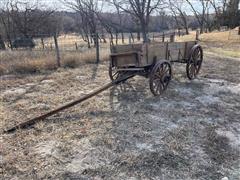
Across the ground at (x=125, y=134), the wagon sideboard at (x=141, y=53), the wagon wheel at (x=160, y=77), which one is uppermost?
the wagon sideboard at (x=141, y=53)

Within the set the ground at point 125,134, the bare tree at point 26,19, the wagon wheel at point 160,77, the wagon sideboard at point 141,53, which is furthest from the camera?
the bare tree at point 26,19

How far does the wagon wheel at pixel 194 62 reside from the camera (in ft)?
25.5

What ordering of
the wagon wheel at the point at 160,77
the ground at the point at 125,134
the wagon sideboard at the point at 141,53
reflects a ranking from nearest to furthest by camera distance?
the ground at the point at 125,134 < the wagon sideboard at the point at 141,53 < the wagon wheel at the point at 160,77

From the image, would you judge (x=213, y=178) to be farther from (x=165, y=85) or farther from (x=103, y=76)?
(x=103, y=76)

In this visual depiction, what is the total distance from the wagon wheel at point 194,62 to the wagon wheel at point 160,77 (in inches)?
51.4

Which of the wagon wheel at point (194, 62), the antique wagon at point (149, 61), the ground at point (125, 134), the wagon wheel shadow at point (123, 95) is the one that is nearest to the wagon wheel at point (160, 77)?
the antique wagon at point (149, 61)

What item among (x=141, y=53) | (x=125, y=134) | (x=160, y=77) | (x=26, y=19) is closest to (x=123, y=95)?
(x=160, y=77)

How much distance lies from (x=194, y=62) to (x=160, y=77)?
6.76 ft

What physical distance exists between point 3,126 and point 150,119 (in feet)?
8.20

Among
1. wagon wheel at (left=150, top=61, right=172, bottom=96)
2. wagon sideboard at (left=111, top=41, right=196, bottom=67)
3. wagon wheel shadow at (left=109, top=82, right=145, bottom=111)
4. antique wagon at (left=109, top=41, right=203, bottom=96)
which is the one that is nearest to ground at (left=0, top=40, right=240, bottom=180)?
wagon wheel shadow at (left=109, top=82, right=145, bottom=111)

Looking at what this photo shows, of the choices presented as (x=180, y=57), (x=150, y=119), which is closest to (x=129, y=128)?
(x=150, y=119)

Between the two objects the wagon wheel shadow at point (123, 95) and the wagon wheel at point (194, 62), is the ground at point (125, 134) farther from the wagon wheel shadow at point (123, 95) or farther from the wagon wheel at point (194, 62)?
the wagon wheel at point (194, 62)

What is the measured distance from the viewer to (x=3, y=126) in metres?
4.84

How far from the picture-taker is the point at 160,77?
21.1ft
